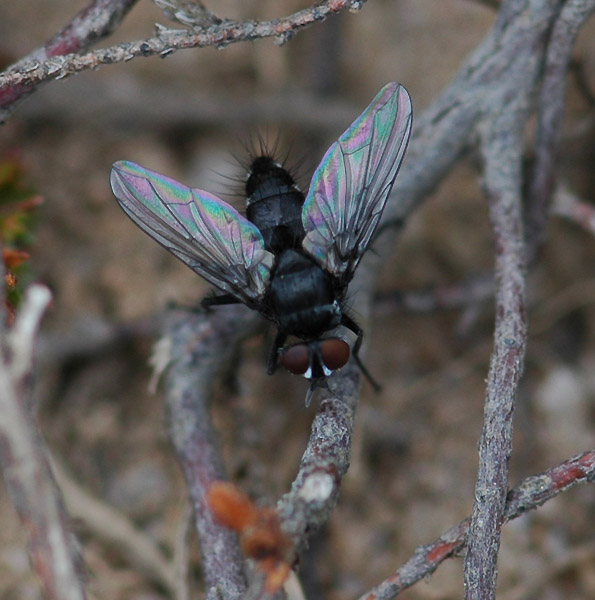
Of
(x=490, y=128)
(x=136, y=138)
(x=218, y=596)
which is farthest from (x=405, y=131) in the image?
(x=136, y=138)

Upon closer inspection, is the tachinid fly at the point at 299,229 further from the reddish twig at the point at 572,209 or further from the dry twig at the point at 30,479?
the dry twig at the point at 30,479

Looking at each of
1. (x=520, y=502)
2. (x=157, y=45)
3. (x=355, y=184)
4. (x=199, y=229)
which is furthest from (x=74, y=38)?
(x=520, y=502)

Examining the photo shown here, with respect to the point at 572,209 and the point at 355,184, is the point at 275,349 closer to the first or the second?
the point at 355,184

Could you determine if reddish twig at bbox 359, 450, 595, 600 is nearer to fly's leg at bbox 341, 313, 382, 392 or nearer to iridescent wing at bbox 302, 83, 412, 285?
fly's leg at bbox 341, 313, 382, 392

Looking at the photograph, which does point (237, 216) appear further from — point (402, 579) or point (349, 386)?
point (402, 579)

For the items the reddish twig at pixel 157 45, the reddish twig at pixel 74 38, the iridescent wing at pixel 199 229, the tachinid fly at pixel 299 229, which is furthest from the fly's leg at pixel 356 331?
the reddish twig at pixel 74 38

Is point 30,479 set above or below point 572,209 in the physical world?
below
